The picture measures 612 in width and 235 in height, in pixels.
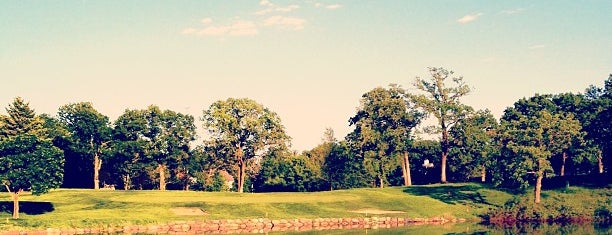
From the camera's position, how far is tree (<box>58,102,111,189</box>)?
10844cm

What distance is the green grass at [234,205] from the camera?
60.6 m

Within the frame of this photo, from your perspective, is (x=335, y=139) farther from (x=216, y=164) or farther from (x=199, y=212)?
(x=199, y=212)

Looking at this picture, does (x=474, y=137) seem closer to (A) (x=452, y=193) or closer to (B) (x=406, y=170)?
(B) (x=406, y=170)

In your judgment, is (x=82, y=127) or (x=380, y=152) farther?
(x=82, y=127)

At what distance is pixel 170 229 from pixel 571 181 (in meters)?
56.7

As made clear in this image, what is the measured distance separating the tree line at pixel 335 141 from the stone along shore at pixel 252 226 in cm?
1624

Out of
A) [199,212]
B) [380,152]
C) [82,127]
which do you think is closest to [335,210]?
[199,212]

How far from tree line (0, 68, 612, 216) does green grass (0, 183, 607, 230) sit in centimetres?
614

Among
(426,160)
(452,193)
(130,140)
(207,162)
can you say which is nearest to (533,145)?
(452,193)

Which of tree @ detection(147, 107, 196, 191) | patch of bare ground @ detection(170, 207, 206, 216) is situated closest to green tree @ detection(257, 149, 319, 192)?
tree @ detection(147, 107, 196, 191)

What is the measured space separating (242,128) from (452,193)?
3613 centimetres

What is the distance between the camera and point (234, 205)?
7038cm

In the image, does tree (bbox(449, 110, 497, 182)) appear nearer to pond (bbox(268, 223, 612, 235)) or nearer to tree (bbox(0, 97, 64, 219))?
pond (bbox(268, 223, 612, 235))

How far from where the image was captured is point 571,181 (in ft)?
283
